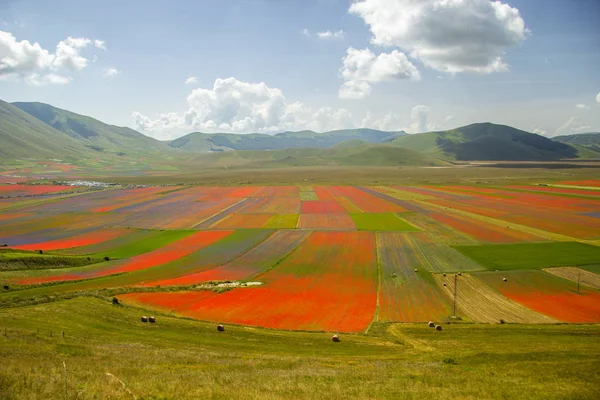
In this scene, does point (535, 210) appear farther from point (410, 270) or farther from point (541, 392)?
point (541, 392)

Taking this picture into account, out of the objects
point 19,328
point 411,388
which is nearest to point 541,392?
point 411,388

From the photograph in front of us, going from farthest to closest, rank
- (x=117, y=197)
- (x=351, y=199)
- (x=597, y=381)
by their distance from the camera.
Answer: (x=117, y=197), (x=351, y=199), (x=597, y=381)

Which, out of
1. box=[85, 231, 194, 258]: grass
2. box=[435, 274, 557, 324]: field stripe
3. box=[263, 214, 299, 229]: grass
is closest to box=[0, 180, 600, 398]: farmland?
box=[435, 274, 557, 324]: field stripe

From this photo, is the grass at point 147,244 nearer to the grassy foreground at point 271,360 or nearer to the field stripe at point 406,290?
the grassy foreground at point 271,360

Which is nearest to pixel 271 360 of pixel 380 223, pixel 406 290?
pixel 406 290

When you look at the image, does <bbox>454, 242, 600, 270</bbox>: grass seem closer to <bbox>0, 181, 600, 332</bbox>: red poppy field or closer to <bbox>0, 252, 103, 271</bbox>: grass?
<bbox>0, 181, 600, 332</bbox>: red poppy field

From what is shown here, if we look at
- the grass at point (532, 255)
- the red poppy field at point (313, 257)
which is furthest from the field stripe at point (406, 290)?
the grass at point (532, 255)
